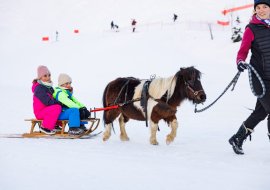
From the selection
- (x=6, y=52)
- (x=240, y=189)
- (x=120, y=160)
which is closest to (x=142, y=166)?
(x=120, y=160)

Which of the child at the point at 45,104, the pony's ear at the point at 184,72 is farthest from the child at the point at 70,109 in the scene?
the pony's ear at the point at 184,72

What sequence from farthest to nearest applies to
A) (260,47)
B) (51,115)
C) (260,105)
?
(51,115) → (260,105) → (260,47)

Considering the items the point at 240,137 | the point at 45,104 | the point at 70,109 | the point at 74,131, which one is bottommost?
the point at 74,131

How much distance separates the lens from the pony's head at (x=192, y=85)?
5266mm

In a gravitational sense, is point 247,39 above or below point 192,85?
above

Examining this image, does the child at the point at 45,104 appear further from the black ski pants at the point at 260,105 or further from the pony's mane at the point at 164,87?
the black ski pants at the point at 260,105

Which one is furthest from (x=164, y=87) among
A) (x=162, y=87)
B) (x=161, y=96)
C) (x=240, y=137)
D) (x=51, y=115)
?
(x=51, y=115)

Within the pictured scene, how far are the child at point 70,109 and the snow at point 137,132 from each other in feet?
1.16

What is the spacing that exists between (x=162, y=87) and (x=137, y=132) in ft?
7.05

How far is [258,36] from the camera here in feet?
Result: 13.4

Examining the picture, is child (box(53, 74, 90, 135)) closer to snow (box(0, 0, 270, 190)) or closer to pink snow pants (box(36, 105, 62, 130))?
pink snow pants (box(36, 105, 62, 130))

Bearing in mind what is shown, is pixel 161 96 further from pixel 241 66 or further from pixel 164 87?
pixel 241 66

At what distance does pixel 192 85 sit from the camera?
17.5 ft

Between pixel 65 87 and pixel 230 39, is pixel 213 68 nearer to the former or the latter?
pixel 230 39
